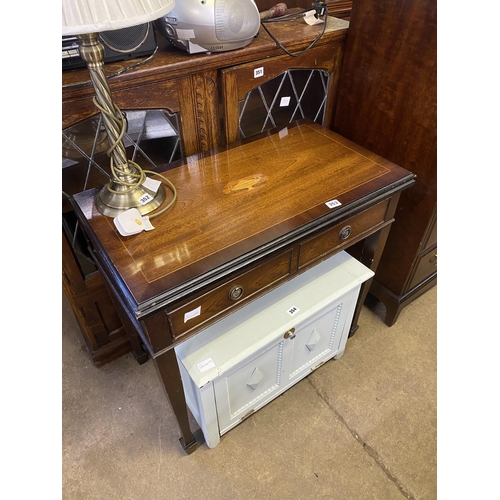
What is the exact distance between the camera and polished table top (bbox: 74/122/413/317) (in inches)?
29.5

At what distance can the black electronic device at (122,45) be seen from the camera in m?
0.83

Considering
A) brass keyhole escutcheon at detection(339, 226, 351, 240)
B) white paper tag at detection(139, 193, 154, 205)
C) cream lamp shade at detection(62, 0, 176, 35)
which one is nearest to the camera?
cream lamp shade at detection(62, 0, 176, 35)

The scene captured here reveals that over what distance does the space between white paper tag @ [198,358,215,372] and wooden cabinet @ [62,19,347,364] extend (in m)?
0.19

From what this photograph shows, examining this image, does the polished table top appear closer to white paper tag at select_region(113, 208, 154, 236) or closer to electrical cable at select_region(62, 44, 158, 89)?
white paper tag at select_region(113, 208, 154, 236)

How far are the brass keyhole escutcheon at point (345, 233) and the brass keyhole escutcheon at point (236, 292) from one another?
Answer: 30 centimetres

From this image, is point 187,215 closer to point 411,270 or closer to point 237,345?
point 237,345

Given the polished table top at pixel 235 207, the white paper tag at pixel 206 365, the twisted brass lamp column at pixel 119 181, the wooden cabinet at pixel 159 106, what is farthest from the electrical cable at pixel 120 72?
the white paper tag at pixel 206 365

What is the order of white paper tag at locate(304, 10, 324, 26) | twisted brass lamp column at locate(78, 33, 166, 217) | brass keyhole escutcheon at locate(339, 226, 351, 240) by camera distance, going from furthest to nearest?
1. white paper tag at locate(304, 10, 324, 26)
2. brass keyhole escutcheon at locate(339, 226, 351, 240)
3. twisted brass lamp column at locate(78, 33, 166, 217)

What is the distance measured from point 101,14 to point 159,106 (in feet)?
1.37

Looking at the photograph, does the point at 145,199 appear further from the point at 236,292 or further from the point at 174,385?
the point at 174,385

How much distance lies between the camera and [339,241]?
3.22 ft

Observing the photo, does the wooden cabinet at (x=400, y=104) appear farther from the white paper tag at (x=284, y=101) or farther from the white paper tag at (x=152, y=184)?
the white paper tag at (x=152, y=184)

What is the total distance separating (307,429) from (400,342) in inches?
20.0

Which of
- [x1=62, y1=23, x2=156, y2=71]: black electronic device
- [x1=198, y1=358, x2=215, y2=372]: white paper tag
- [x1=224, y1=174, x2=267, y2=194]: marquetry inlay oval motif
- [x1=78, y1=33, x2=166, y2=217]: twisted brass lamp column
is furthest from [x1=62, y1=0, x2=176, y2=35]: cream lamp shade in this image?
[x1=198, y1=358, x2=215, y2=372]: white paper tag
